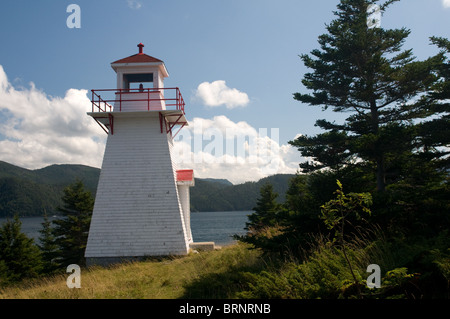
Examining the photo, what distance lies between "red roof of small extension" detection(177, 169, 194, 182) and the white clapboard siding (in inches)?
57.3

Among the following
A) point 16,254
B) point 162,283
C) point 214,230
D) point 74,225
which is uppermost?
point 162,283

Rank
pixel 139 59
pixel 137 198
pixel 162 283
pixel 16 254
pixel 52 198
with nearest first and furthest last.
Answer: pixel 162 283
pixel 137 198
pixel 139 59
pixel 16 254
pixel 52 198

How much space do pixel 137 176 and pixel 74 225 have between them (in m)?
14.9

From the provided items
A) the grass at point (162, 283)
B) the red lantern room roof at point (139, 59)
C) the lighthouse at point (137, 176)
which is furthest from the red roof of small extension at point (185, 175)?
the red lantern room roof at point (139, 59)

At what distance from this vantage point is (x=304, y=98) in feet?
51.6

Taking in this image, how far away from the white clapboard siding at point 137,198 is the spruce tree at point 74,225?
12.7 metres

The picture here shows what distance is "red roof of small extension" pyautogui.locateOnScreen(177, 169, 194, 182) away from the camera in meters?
15.3

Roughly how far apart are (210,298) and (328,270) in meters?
2.68

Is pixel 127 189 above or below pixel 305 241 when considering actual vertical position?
above

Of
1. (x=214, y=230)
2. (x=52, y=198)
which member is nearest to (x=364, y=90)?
(x=214, y=230)

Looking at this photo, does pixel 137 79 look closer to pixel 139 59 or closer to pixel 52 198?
pixel 139 59

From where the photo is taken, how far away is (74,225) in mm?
25016
